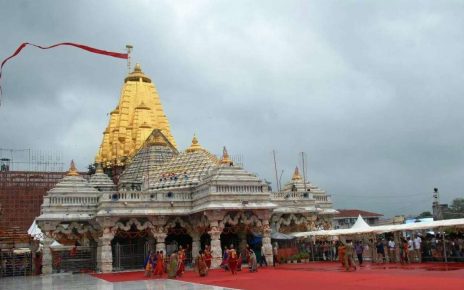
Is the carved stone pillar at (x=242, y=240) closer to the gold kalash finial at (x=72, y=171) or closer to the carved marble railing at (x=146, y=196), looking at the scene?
the carved marble railing at (x=146, y=196)

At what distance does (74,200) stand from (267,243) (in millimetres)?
11979

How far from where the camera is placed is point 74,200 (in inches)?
1230

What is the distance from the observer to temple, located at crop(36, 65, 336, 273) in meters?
28.2

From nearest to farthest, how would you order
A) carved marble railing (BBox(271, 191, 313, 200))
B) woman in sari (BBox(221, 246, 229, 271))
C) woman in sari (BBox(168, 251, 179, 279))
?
woman in sari (BBox(168, 251, 179, 279))
woman in sari (BBox(221, 246, 229, 271))
carved marble railing (BBox(271, 191, 313, 200))

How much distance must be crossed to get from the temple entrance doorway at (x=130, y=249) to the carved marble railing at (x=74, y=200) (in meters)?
2.58

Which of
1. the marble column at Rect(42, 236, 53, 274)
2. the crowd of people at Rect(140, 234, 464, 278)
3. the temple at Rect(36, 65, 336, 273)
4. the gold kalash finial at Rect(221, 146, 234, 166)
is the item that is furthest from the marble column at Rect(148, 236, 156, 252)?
the gold kalash finial at Rect(221, 146, 234, 166)

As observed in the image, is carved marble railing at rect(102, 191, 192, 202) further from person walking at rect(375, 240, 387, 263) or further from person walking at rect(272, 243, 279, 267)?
person walking at rect(375, 240, 387, 263)

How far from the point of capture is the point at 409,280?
1602 centimetres

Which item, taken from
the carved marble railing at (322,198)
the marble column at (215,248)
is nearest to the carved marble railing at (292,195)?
the carved marble railing at (322,198)

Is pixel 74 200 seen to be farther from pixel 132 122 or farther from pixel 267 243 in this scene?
pixel 132 122

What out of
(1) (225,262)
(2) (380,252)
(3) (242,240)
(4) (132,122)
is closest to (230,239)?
(3) (242,240)

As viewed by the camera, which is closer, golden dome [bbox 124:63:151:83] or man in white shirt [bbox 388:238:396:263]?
man in white shirt [bbox 388:238:396:263]

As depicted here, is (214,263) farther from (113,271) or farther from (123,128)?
(123,128)

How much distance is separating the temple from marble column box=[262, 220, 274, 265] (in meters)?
0.06
